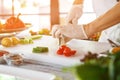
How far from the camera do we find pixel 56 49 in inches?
42.3

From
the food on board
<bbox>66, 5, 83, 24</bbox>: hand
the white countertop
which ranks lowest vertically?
the white countertop

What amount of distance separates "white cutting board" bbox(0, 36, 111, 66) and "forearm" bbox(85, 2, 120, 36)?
8cm

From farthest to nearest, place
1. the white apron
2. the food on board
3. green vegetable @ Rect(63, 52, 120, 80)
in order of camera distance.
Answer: the white apron → the food on board → green vegetable @ Rect(63, 52, 120, 80)

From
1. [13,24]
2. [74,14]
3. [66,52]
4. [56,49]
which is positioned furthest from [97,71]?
[74,14]

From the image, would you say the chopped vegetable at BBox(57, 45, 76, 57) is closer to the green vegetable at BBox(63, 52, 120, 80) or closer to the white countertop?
the white countertop

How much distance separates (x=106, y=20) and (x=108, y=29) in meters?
0.42

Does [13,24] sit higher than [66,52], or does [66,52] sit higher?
[13,24]

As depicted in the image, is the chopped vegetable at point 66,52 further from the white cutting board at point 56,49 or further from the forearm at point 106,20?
the forearm at point 106,20

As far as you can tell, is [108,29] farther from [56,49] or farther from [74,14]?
[56,49]

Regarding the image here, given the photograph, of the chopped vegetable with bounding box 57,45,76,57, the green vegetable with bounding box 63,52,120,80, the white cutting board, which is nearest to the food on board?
the white cutting board

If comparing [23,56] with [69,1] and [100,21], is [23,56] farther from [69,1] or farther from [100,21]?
[69,1]

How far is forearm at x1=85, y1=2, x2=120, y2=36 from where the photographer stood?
1.01 metres

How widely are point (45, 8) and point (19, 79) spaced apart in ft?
5.42

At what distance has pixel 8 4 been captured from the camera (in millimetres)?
2400
